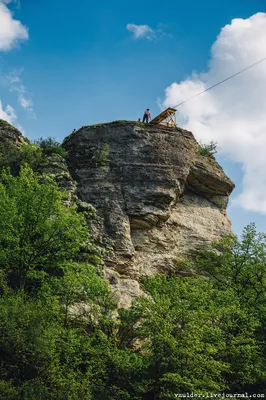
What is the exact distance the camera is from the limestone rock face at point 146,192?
29.4 m

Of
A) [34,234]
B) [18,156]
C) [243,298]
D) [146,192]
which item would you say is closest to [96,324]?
[34,234]

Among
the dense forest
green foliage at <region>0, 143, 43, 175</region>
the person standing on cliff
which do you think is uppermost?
the person standing on cliff

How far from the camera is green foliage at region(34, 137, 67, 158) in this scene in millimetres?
34031

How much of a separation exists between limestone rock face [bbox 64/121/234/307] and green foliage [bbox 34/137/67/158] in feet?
3.09

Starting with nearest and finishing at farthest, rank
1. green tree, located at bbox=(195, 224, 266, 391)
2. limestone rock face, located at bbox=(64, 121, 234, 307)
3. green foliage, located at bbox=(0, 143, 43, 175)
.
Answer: green tree, located at bbox=(195, 224, 266, 391)
limestone rock face, located at bbox=(64, 121, 234, 307)
green foliage, located at bbox=(0, 143, 43, 175)

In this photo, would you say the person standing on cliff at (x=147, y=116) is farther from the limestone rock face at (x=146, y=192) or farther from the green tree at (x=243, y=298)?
the green tree at (x=243, y=298)

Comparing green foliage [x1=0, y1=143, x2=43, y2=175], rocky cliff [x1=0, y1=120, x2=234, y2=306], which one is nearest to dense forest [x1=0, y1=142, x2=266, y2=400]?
rocky cliff [x1=0, y1=120, x2=234, y2=306]

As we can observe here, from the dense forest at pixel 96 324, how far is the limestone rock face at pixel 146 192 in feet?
8.40

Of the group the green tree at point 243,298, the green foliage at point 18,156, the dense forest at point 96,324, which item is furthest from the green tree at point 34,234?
the green tree at point 243,298

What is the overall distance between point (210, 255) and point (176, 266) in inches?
98.8

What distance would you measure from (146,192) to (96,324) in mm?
12553

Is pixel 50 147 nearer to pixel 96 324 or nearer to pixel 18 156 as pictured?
pixel 18 156

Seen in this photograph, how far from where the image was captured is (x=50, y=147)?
34.3 m

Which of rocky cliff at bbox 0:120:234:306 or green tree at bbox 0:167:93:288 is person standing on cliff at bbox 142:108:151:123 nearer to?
rocky cliff at bbox 0:120:234:306
